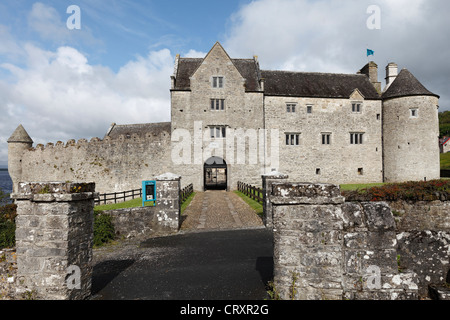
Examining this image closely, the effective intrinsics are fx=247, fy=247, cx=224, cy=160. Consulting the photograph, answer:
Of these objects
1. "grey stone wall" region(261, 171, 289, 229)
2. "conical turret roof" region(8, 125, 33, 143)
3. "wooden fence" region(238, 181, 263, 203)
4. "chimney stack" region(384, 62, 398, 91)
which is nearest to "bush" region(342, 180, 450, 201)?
"grey stone wall" region(261, 171, 289, 229)

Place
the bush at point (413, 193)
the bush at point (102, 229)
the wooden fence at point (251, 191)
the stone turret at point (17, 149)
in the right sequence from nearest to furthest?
the bush at point (102, 229) → the bush at point (413, 193) → the wooden fence at point (251, 191) → the stone turret at point (17, 149)

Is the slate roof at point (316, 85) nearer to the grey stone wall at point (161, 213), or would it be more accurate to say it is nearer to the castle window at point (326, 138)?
the castle window at point (326, 138)

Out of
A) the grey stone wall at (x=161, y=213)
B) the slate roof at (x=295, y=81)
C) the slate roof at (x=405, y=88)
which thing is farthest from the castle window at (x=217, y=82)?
the slate roof at (x=405, y=88)

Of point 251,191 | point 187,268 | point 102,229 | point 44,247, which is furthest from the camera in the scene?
point 251,191

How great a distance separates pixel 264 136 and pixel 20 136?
2995cm

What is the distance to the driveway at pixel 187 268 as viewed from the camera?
4941 mm

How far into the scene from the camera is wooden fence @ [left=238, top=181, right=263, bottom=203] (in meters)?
16.6

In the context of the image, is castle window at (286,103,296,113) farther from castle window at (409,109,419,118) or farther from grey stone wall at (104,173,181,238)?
grey stone wall at (104,173,181,238)

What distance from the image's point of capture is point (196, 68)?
2753 cm

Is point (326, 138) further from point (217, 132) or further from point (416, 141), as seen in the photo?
point (217, 132)

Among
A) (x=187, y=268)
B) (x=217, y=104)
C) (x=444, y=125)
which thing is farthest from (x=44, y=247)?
(x=444, y=125)

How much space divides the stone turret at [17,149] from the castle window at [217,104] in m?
24.1
